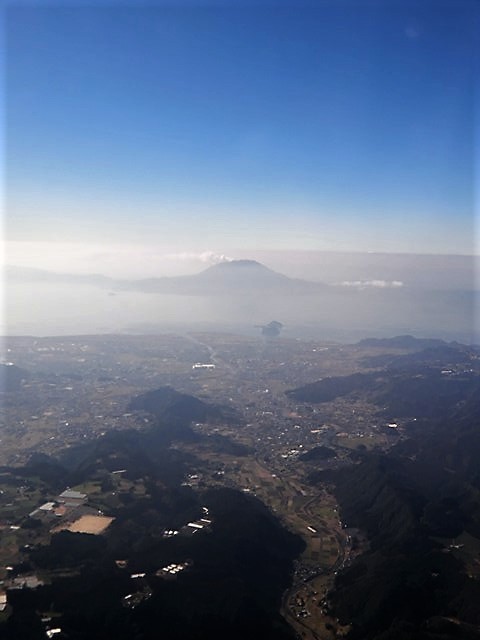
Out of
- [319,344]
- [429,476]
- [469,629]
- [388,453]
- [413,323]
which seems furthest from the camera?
[413,323]

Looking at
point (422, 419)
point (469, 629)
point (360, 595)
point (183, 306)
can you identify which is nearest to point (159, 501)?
point (360, 595)

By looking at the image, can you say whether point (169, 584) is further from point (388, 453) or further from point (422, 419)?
point (422, 419)

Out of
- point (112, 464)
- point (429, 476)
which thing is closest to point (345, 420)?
point (429, 476)

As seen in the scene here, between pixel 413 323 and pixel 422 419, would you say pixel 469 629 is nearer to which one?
pixel 422 419

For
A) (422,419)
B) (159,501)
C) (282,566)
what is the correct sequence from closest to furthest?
(282,566) → (159,501) → (422,419)

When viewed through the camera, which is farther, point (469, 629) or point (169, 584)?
point (169, 584)

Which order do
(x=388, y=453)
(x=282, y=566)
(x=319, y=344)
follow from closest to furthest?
(x=282, y=566)
(x=388, y=453)
(x=319, y=344)

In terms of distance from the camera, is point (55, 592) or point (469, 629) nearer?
point (469, 629)

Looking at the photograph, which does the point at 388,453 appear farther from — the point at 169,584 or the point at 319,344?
the point at 319,344

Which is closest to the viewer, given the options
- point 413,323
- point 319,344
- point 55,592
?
point 55,592
